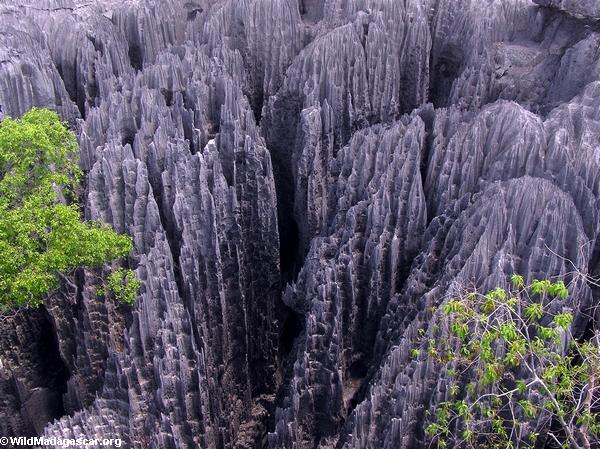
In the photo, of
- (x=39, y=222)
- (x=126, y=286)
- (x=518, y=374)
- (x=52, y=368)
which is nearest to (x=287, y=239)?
(x=126, y=286)

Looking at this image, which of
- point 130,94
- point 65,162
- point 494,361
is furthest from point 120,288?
point 494,361

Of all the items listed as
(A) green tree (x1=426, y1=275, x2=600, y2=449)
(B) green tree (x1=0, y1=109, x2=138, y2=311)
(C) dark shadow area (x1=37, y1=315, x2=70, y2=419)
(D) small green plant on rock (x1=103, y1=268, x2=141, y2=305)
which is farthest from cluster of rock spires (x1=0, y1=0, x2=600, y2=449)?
(B) green tree (x1=0, y1=109, x2=138, y2=311)

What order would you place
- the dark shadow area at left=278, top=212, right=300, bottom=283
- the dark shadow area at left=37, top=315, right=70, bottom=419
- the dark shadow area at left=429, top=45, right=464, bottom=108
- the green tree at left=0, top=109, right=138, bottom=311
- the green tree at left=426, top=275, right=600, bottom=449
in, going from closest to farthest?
1. the green tree at left=426, top=275, right=600, bottom=449
2. the green tree at left=0, top=109, right=138, bottom=311
3. the dark shadow area at left=37, top=315, right=70, bottom=419
4. the dark shadow area at left=278, top=212, right=300, bottom=283
5. the dark shadow area at left=429, top=45, right=464, bottom=108

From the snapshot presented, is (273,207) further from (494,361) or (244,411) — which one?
(494,361)

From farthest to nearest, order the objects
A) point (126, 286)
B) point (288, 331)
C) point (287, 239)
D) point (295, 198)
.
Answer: point (287, 239) < point (288, 331) < point (295, 198) < point (126, 286)

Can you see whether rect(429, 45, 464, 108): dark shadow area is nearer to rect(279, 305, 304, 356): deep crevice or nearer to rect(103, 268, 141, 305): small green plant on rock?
rect(279, 305, 304, 356): deep crevice

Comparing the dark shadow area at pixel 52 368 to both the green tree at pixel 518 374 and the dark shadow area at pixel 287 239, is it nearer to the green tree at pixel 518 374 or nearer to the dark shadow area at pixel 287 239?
the dark shadow area at pixel 287 239

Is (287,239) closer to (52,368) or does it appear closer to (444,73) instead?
(444,73)
